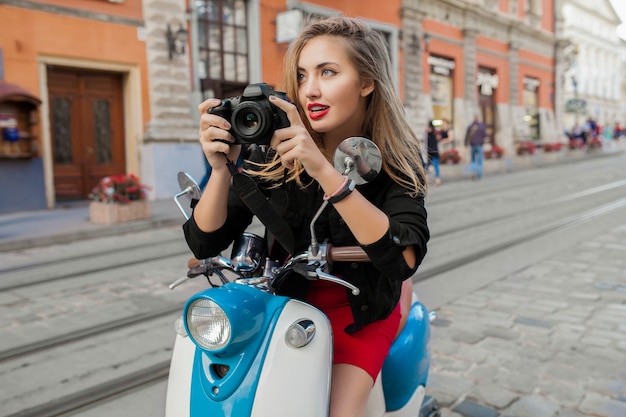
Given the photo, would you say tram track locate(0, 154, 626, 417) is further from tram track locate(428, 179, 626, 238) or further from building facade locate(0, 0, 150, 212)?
building facade locate(0, 0, 150, 212)

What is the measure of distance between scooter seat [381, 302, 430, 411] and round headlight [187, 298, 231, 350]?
778 mm

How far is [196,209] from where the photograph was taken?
5.91 ft

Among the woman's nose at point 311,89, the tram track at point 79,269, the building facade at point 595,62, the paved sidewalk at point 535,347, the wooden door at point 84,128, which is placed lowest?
the paved sidewalk at point 535,347

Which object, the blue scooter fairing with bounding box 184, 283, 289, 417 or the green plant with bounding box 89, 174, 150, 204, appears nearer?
the blue scooter fairing with bounding box 184, 283, 289, 417

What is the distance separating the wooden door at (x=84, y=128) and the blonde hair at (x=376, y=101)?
11.8 meters

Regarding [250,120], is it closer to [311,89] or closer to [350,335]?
[311,89]

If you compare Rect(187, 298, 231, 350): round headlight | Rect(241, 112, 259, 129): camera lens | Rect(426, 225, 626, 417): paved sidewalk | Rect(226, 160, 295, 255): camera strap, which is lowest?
Rect(426, 225, 626, 417): paved sidewalk

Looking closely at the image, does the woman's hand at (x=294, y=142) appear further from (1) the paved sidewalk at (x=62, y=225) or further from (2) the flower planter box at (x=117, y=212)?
(2) the flower planter box at (x=117, y=212)

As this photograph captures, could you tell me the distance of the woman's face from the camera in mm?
1683

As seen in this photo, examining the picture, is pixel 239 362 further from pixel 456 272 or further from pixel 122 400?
pixel 456 272

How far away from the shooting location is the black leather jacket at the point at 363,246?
60.8 inches

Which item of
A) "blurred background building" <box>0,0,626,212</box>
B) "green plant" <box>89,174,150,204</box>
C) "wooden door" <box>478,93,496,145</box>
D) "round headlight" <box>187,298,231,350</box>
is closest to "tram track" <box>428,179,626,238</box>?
"blurred background building" <box>0,0,626,212</box>

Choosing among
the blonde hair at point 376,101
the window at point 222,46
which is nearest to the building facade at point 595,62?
the window at point 222,46

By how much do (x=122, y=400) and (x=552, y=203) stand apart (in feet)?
30.8
